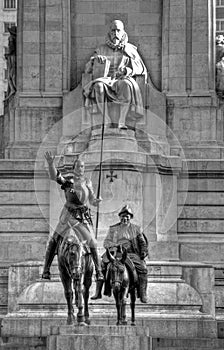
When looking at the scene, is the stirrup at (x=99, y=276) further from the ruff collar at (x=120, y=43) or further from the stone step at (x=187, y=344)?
the ruff collar at (x=120, y=43)

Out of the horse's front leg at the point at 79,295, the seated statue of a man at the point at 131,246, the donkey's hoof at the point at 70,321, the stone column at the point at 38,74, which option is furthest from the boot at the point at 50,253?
the stone column at the point at 38,74

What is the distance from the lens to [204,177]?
129ft

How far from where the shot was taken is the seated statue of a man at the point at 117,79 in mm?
38844

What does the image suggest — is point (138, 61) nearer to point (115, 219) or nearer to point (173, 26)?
point (173, 26)

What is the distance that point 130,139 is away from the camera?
38344 mm

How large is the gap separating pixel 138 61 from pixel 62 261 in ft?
36.6

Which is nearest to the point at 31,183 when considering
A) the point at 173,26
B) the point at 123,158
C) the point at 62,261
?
the point at 123,158

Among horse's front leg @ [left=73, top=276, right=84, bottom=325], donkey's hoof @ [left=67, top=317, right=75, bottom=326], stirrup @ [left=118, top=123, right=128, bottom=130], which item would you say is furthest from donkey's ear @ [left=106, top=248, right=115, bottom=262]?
stirrup @ [left=118, top=123, right=128, bottom=130]

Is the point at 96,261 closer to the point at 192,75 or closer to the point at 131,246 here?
the point at 131,246

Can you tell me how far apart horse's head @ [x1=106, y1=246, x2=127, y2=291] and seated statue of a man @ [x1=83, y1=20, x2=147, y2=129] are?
8.87 meters

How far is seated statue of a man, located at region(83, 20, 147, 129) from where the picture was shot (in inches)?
1529

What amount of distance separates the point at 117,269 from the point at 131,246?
64.5 inches

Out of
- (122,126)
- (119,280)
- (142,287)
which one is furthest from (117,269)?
(122,126)

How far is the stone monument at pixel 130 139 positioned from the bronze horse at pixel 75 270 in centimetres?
482
